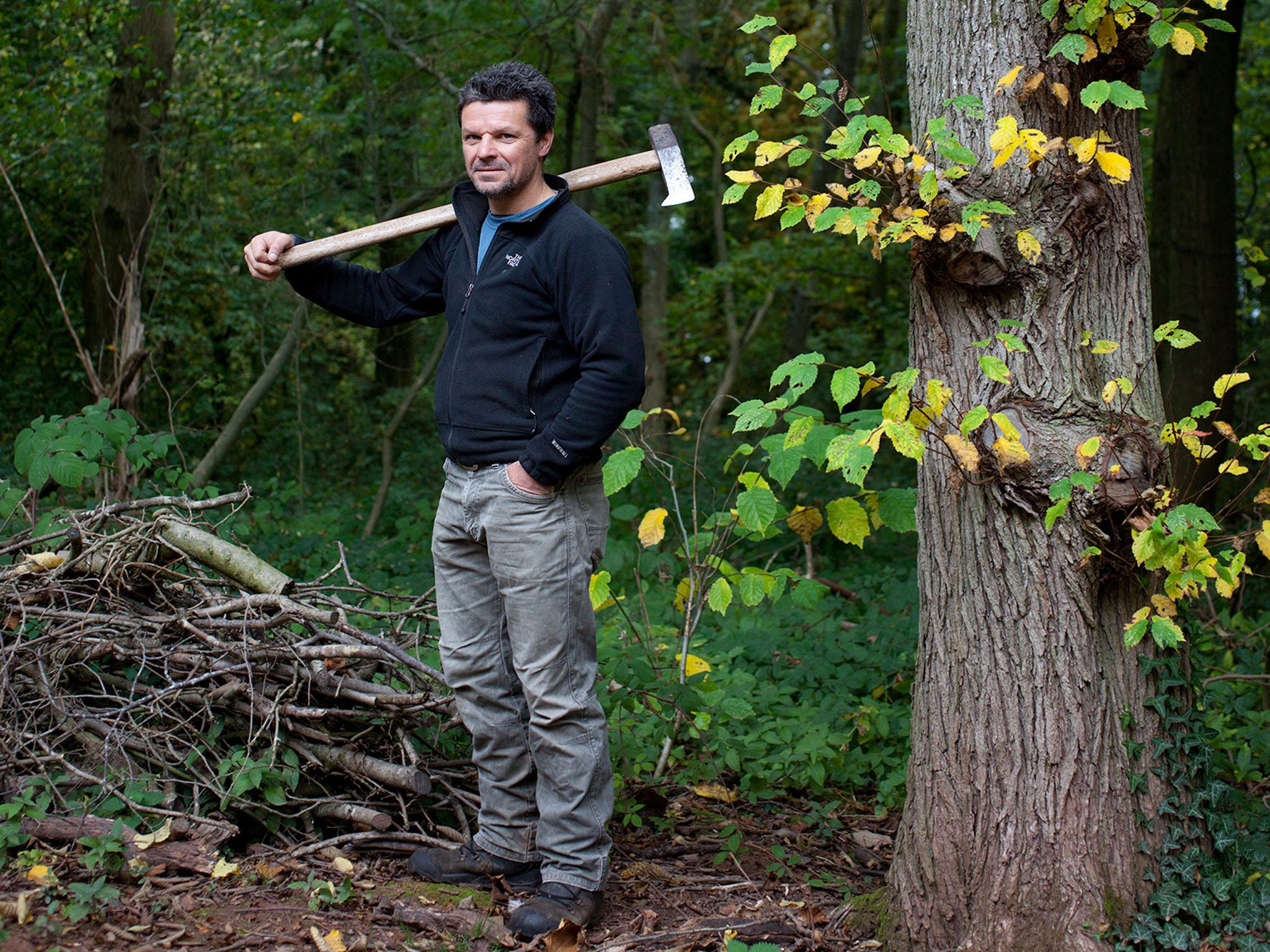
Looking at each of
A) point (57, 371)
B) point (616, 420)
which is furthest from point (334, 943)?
point (57, 371)

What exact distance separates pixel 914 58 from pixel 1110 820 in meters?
2.16

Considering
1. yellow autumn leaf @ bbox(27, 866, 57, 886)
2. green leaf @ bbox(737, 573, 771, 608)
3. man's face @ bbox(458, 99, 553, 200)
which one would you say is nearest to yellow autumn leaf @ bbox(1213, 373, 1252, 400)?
green leaf @ bbox(737, 573, 771, 608)

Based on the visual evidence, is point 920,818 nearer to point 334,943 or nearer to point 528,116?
point 334,943

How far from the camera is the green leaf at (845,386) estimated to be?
270cm

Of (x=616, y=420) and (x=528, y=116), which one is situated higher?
(x=528, y=116)

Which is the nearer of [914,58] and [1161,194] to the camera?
[914,58]

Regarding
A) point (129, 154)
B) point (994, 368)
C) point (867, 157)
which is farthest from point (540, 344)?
point (129, 154)

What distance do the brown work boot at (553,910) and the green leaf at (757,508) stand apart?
3.97ft

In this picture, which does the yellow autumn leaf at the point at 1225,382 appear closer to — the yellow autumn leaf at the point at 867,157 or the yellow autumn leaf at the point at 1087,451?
the yellow autumn leaf at the point at 1087,451

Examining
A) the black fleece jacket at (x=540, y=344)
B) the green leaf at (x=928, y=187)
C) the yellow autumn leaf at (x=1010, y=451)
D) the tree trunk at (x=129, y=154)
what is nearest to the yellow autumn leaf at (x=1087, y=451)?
the yellow autumn leaf at (x=1010, y=451)

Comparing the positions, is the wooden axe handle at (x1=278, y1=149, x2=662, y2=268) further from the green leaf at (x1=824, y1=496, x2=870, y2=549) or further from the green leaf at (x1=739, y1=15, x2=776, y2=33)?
the green leaf at (x1=824, y1=496, x2=870, y2=549)

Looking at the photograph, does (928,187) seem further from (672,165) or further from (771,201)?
(672,165)

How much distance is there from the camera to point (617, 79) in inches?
457

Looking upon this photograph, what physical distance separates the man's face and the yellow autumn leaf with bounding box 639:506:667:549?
3.94 ft
